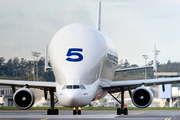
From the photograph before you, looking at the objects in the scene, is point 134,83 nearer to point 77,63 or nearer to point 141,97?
Answer: point 141,97

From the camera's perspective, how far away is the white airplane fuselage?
61.3ft

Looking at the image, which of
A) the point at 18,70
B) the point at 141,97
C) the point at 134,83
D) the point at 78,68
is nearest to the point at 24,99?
the point at 78,68

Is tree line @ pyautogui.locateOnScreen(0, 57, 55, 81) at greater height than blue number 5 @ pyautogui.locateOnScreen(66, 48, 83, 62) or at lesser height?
greater

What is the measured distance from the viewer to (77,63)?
19.0m

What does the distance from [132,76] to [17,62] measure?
3262cm

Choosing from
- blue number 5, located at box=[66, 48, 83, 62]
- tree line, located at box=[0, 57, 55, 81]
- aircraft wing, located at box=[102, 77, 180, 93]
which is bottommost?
aircraft wing, located at box=[102, 77, 180, 93]

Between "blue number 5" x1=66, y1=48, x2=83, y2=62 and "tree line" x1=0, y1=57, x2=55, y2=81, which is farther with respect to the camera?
"tree line" x1=0, y1=57, x2=55, y2=81

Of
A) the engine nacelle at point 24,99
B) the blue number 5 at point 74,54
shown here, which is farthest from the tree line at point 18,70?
the blue number 5 at point 74,54

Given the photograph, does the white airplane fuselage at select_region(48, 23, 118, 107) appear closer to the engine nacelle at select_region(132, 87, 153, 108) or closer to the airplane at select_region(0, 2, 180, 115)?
the airplane at select_region(0, 2, 180, 115)

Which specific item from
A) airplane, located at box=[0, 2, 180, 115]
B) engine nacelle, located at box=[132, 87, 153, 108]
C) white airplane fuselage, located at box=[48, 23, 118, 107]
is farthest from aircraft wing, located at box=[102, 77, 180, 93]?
white airplane fuselage, located at box=[48, 23, 118, 107]

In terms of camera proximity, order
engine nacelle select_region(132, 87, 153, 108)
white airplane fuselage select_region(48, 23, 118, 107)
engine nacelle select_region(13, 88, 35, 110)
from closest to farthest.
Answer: white airplane fuselage select_region(48, 23, 118, 107) < engine nacelle select_region(132, 87, 153, 108) < engine nacelle select_region(13, 88, 35, 110)

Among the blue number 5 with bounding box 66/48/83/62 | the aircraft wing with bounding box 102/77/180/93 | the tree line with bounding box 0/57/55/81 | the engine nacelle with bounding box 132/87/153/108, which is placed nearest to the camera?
the blue number 5 with bounding box 66/48/83/62

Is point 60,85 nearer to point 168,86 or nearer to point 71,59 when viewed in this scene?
point 71,59

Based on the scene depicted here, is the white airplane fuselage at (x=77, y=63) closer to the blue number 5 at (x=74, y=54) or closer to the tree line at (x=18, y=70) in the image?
the blue number 5 at (x=74, y=54)
